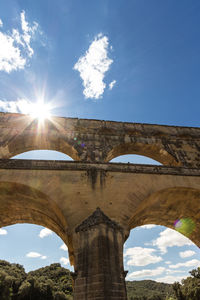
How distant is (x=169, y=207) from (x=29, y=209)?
555 centimetres

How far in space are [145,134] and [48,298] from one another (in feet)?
122

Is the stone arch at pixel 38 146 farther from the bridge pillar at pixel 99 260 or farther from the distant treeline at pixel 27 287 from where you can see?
the distant treeline at pixel 27 287

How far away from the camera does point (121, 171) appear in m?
6.88

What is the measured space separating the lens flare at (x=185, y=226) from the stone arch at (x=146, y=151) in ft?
12.7

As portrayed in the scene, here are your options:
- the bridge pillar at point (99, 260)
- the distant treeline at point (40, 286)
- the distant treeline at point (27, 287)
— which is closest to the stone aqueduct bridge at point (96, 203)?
the bridge pillar at point (99, 260)

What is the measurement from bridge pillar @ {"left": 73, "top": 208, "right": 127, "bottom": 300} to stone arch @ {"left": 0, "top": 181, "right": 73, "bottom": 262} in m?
0.72

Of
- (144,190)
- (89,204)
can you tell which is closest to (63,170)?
(89,204)

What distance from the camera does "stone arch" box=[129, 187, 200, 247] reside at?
6.76 meters

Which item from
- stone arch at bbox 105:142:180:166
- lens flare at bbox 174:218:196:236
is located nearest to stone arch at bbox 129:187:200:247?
lens flare at bbox 174:218:196:236

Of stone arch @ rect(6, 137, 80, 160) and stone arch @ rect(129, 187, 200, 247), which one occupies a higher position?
stone arch @ rect(6, 137, 80, 160)

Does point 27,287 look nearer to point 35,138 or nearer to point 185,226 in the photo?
point 35,138

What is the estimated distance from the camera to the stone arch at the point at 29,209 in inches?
239

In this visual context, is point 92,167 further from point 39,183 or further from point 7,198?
point 7,198

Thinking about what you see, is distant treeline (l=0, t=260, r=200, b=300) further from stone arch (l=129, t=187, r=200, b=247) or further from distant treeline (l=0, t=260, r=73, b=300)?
stone arch (l=129, t=187, r=200, b=247)
